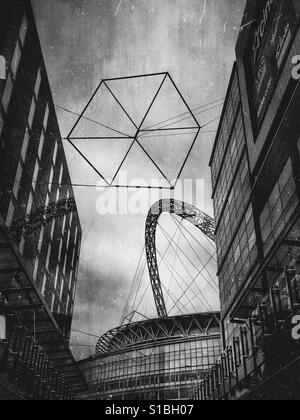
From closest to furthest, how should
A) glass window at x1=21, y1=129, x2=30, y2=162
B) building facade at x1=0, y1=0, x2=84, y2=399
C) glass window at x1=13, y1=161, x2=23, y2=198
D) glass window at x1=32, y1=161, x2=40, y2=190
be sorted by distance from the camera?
building facade at x1=0, y1=0, x2=84, y2=399
glass window at x1=13, y1=161, x2=23, y2=198
glass window at x1=21, y1=129, x2=30, y2=162
glass window at x1=32, y1=161, x2=40, y2=190

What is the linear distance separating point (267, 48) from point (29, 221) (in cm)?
2467

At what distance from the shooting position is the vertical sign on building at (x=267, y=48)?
24.8m

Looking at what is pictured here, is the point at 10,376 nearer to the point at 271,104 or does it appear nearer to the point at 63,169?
the point at 271,104

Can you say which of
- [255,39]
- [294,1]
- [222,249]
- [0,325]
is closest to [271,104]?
[294,1]

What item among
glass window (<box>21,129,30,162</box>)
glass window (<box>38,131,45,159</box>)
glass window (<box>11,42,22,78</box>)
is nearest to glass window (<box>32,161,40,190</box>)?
glass window (<box>38,131,45,159</box>)

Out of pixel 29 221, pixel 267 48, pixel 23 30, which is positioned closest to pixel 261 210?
pixel 267 48

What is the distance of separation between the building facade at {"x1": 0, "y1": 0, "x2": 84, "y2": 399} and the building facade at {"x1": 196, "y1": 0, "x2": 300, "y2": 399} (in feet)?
39.9

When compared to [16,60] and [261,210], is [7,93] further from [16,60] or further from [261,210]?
[261,210]

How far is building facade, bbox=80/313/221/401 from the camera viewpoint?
64.6 m

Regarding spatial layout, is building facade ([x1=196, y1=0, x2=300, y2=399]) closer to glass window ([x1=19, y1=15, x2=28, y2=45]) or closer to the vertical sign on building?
the vertical sign on building

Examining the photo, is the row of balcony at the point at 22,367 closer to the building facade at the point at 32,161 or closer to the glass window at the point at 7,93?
the building facade at the point at 32,161

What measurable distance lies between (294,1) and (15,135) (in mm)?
22337

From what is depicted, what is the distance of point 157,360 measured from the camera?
68562 millimetres

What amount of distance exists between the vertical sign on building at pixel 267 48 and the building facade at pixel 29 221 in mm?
18385
